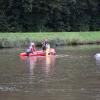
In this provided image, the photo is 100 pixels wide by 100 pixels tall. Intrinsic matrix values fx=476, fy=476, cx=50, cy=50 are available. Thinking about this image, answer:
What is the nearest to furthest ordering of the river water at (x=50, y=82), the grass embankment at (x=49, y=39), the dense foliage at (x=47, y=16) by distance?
1. the river water at (x=50, y=82)
2. the grass embankment at (x=49, y=39)
3. the dense foliage at (x=47, y=16)

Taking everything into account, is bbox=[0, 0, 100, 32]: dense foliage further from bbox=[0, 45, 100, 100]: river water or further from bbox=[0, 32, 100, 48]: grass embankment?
bbox=[0, 45, 100, 100]: river water

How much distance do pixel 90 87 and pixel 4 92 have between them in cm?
352

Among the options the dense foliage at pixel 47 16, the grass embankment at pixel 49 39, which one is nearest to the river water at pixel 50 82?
the grass embankment at pixel 49 39

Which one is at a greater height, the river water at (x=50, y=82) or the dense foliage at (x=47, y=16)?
the dense foliage at (x=47, y=16)

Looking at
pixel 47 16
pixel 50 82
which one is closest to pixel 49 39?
pixel 47 16

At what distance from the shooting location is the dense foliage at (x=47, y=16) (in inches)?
2785

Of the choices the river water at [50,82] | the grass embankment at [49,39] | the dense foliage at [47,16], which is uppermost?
the dense foliage at [47,16]

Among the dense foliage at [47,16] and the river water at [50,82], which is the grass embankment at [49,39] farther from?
the river water at [50,82]

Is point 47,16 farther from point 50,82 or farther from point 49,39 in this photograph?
point 50,82

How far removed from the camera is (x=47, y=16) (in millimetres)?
72938

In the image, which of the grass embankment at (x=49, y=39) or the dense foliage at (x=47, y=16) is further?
the dense foliage at (x=47, y=16)

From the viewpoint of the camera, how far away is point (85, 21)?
76688mm

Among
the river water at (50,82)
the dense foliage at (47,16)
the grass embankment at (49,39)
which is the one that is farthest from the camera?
the dense foliage at (47,16)

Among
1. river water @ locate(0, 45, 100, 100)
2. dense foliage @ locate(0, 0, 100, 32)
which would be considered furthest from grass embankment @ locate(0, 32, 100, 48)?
river water @ locate(0, 45, 100, 100)
